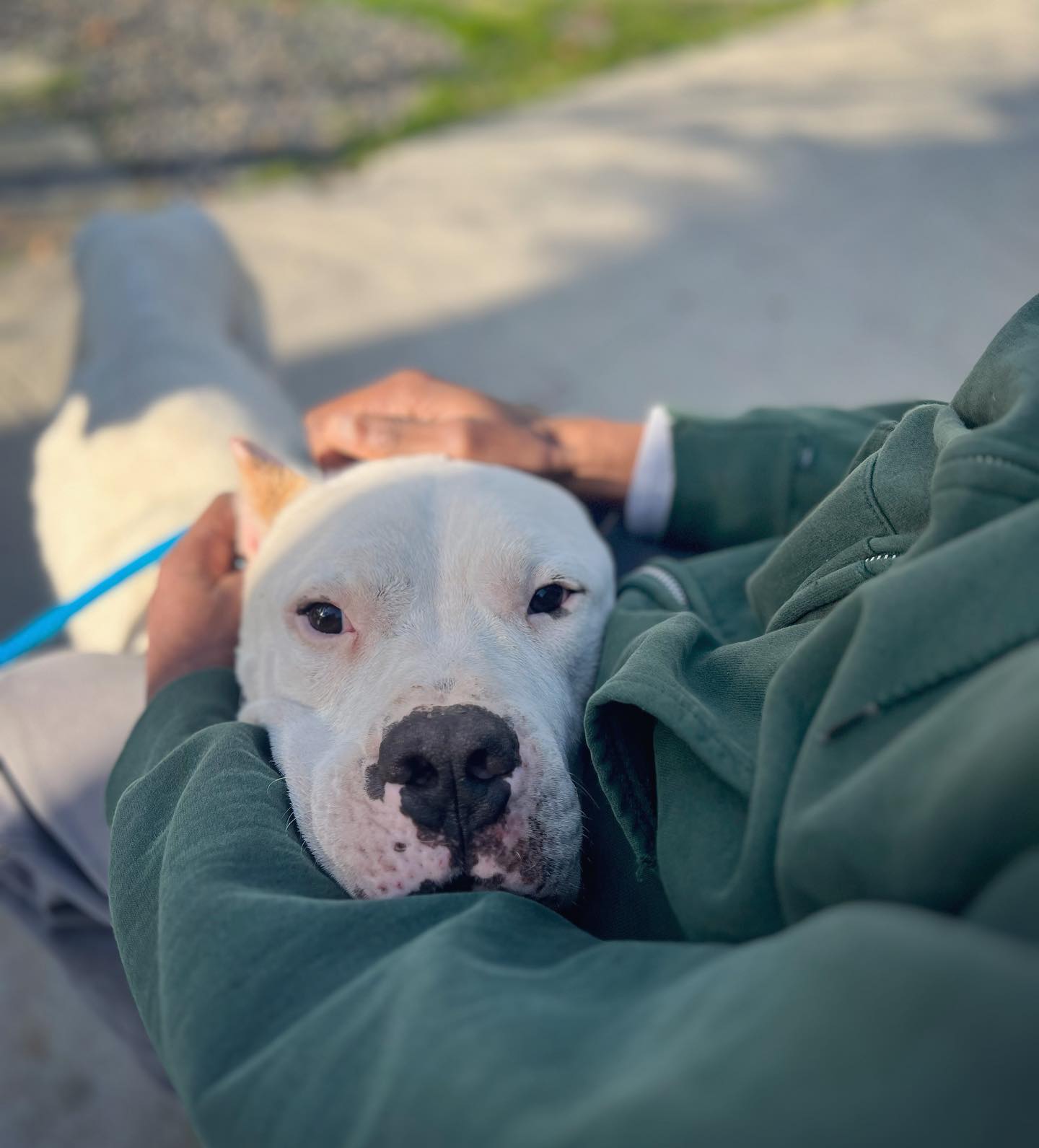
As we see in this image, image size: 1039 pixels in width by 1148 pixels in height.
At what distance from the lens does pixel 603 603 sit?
1.91m

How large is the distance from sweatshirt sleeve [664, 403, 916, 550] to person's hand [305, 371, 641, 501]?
7.1 inches

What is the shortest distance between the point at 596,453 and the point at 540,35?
530cm

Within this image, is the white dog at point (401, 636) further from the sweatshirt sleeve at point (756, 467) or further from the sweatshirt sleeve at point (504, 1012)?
the sweatshirt sleeve at point (756, 467)

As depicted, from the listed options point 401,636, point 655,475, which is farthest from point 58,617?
point 655,475

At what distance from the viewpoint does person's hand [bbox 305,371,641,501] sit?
7.03ft

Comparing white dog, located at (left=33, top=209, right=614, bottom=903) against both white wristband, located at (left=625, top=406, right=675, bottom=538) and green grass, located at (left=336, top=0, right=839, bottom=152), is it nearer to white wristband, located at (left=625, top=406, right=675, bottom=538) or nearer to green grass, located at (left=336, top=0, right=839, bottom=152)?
white wristband, located at (left=625, top=406, right=675, bottom=538)

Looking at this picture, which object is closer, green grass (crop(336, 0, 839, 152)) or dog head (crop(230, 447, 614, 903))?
dog head (crop(230, 447, 614, 903))

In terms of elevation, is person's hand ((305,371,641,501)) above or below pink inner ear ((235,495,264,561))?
above

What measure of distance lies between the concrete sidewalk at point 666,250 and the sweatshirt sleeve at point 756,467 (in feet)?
6.48

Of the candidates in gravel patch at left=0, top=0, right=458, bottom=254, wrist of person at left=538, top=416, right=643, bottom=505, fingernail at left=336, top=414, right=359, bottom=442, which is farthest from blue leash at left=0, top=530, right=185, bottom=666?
gravel patch at left=0, top=0, right=458, bottom=254

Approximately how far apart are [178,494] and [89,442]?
0.41 metres

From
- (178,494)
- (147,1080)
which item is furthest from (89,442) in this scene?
(147,1080)

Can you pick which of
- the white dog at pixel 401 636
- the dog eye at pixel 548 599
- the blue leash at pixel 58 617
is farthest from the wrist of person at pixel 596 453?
the blue leash at pixel 58 617

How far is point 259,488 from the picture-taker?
6.86 ft
